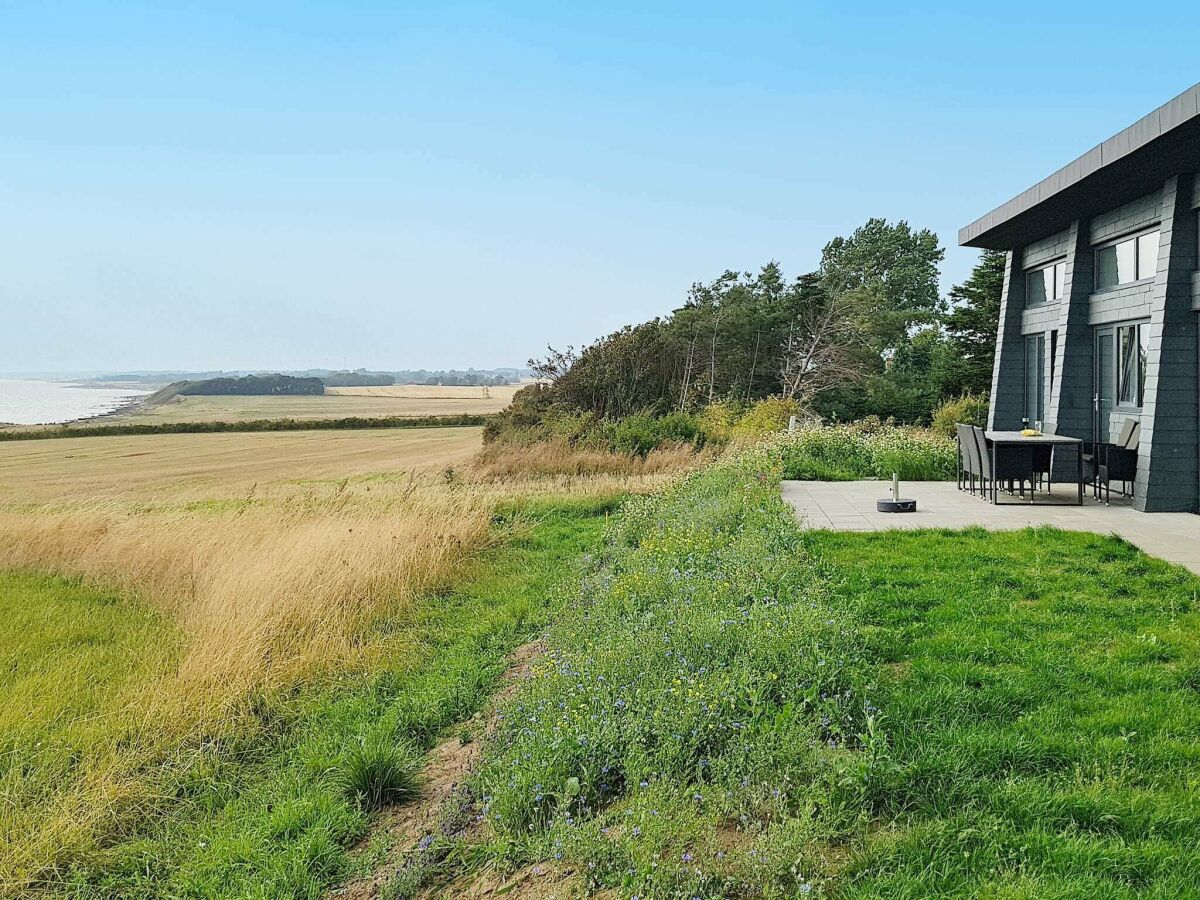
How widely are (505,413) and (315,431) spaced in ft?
20.7

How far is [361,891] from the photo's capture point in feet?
9.12

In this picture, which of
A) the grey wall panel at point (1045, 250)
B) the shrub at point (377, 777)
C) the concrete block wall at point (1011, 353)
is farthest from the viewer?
the concrete block wall at point (1011, 353)

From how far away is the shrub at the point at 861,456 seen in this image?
11297 mm

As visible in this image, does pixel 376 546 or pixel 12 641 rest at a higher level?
pixel 376 546

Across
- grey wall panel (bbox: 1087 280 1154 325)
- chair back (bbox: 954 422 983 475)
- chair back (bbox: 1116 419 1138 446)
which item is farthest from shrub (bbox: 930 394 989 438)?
chair back (bbox: 954 422 983 475)

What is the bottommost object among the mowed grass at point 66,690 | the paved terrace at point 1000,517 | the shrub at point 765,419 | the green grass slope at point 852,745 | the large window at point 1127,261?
the mowed grass at point 66,690

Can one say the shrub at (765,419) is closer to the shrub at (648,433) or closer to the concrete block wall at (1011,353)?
the shrub at (648,433)

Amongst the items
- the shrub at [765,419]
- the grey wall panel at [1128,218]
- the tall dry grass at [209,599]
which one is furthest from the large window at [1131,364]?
the tall dry grass at [209,599]

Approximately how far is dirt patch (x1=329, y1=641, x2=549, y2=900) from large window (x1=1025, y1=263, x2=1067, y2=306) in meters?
10.9

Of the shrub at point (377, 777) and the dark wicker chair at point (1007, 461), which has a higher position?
the dark wicker chair at point (1007, 461)

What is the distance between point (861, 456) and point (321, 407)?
791 inches

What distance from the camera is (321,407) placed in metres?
27.5

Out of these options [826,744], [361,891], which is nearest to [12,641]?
[361,891]

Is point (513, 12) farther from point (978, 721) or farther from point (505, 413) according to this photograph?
point (978, 721)
